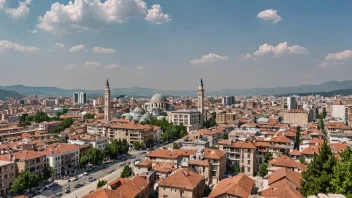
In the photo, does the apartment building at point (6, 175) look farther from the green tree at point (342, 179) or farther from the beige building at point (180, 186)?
the green tree at point (342, 179)

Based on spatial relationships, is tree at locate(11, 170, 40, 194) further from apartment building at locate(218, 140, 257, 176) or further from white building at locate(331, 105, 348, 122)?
white building at locate(331, 105, 348, 122)

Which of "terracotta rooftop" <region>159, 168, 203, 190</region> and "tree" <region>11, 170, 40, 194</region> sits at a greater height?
"terracotta rooftop" <region>159, 168, 203, 190</region>

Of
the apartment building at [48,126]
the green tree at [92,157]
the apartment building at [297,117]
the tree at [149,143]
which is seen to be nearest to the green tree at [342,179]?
the green tree at [92,157]

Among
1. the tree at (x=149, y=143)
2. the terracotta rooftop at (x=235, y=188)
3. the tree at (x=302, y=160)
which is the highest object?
the terracotta rooftop at (x=235, y=188)

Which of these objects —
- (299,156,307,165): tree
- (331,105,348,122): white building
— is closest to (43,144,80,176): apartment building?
(299,156,307,165): tree

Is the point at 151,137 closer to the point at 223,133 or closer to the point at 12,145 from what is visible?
the point at 223,133
